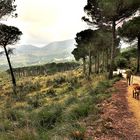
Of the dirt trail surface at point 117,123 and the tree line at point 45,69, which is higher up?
the dirt trail surface at point 117,123

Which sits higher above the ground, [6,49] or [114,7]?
[114,7]

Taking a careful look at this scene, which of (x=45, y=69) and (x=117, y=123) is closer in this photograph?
(x=117, y=123)

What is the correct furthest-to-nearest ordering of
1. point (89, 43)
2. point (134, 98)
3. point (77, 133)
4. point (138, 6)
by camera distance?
point (89, 43) < point (138, 6) < point (134, 98) < point (77, 133)

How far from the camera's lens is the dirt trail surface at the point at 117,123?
31.8 ft

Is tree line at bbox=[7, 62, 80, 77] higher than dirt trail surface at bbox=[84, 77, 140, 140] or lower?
lower

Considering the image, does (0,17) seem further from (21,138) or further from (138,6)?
(21,138)

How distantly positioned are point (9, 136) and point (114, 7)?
24.4m

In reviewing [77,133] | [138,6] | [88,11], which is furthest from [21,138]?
[88,11]

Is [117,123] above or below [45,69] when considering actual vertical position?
above

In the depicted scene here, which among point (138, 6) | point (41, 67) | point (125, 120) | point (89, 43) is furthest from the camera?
point (41, 67)

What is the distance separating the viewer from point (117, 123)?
11320 mm

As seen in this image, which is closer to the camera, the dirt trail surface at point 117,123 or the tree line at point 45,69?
the dirt trail surface at point 117,123

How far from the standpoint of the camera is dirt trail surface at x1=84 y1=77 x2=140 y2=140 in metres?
9.70

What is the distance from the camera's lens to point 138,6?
31.7m
